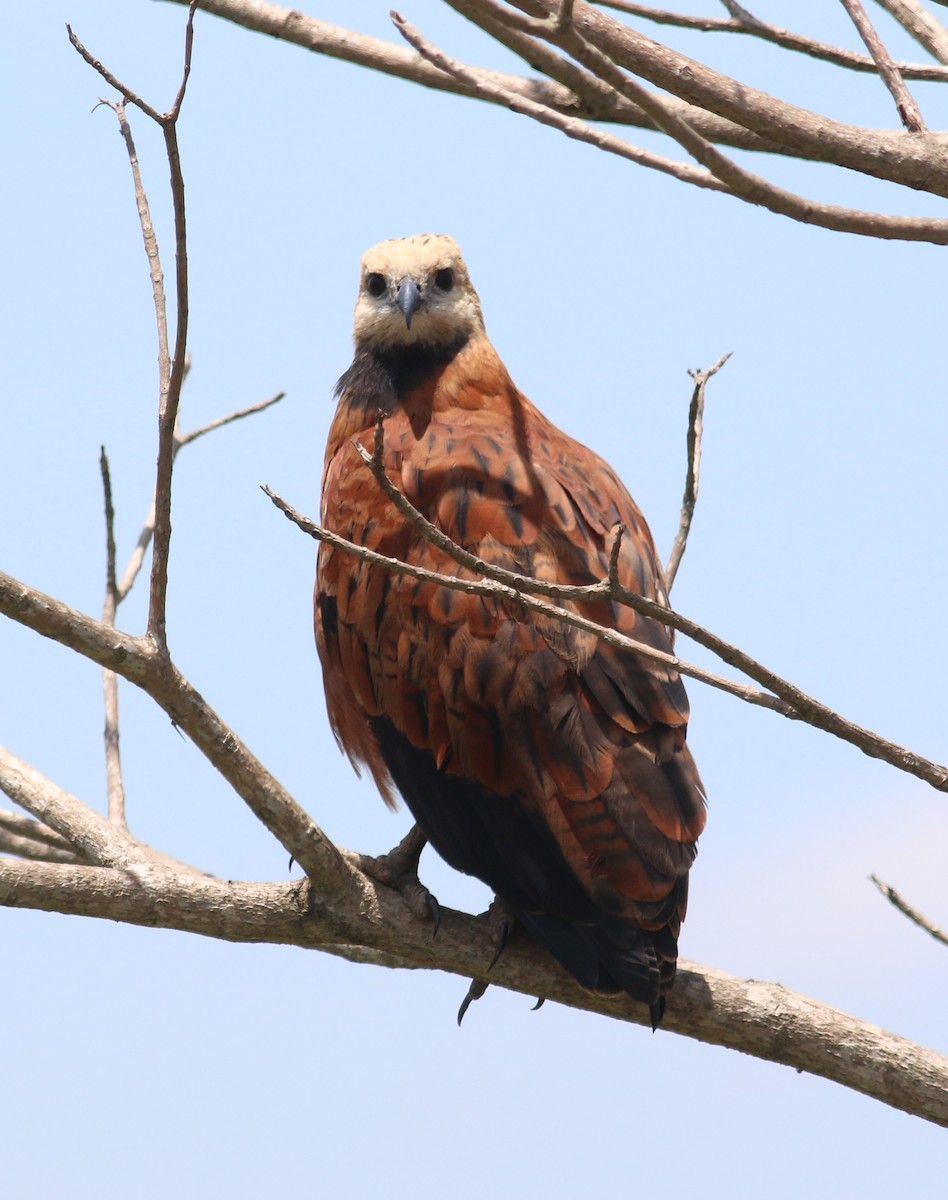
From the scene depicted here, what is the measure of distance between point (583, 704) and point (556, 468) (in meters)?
0.86

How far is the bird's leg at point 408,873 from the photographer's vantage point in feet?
11.9

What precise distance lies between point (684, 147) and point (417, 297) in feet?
8.02

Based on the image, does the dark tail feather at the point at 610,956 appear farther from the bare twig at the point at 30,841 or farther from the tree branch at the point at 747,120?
the tree branch at the point at 747,120

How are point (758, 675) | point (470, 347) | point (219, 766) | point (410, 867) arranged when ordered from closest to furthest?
point (758, 675)
point (219, 766)
point (410, 867)
point (470, 347)

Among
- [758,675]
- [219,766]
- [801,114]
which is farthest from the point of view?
[219,766]

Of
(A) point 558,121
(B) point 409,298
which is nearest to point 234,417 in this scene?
(B) point 409,298

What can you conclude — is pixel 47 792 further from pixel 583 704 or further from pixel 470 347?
pixel 470 347

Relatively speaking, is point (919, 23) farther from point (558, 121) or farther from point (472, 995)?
point (472, 995)

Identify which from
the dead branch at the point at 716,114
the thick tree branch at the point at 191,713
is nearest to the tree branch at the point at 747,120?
the dead branch at the point at 716,114

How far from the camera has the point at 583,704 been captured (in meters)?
3.58

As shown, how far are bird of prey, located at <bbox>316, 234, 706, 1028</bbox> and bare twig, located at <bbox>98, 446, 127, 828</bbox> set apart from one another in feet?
3.03

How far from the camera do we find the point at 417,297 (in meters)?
4.72

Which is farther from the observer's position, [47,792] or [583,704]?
[47,792]

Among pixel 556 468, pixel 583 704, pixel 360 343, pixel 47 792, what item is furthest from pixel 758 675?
pixel 360 343
